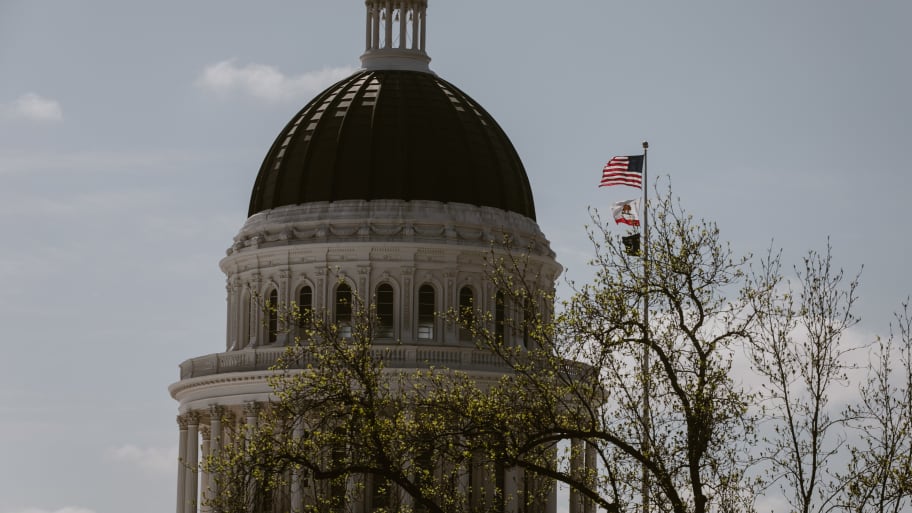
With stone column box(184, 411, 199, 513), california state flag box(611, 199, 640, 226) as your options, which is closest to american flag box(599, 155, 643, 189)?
california state flag box(611, 199, 640, 226)

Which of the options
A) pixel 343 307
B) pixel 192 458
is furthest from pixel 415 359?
pixel 192 458

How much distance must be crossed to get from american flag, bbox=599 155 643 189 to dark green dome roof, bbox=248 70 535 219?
76.0 feet

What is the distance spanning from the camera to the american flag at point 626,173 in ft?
271

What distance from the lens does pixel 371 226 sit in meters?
103

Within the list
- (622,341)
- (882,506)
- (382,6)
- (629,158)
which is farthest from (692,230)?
(382,6)

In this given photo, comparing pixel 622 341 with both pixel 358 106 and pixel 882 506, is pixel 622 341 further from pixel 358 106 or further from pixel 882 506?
pixel 358 106

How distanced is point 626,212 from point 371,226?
23.3 meters

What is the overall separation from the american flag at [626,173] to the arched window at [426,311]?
20761mm

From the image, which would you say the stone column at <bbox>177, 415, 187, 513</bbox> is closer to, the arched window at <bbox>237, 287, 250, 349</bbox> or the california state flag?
the arched window at <bbox>237, 287, 250, 349</bbox>

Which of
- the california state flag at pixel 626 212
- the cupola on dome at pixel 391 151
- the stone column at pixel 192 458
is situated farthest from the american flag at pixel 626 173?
the stone column at pixel 192 458

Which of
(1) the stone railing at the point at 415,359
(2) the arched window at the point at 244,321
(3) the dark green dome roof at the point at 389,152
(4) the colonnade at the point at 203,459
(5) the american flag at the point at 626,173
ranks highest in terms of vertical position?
(3) the dark green dome roof at the point at 389,152

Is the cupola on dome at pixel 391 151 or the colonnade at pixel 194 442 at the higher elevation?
the cupola on dome at pixel 391 151

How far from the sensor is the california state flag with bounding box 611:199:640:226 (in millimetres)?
81938

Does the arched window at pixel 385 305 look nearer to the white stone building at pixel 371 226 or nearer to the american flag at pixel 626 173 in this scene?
the white stone building at pixel 371 226
